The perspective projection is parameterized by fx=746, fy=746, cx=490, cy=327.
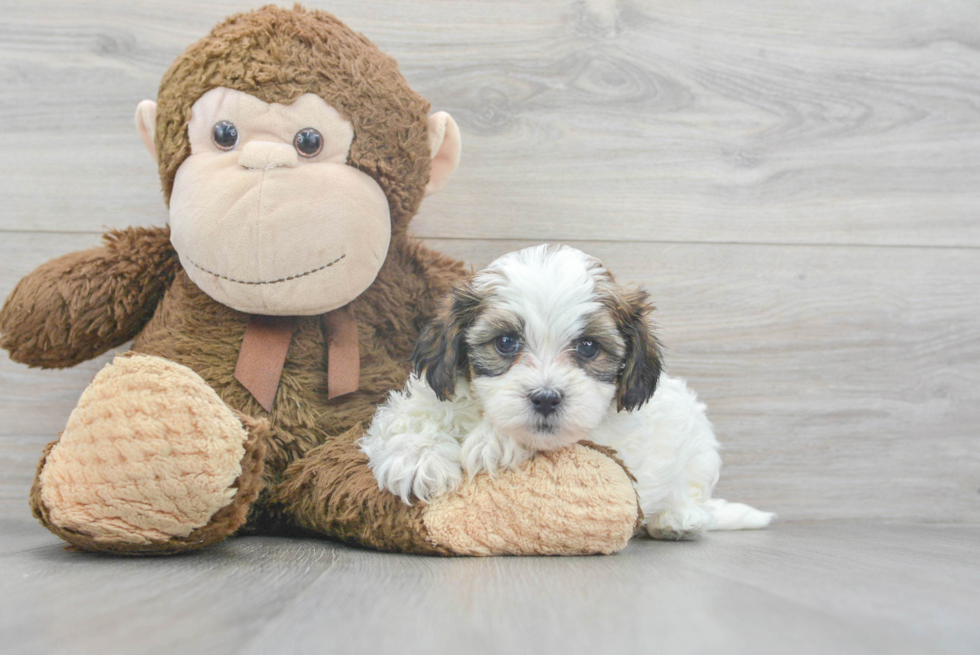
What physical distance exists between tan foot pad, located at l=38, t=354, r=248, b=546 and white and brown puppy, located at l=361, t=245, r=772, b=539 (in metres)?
0.27

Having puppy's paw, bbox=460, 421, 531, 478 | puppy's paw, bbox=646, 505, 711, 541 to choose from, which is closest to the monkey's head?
puppy's paw, bbox=460, 421, 531, 478

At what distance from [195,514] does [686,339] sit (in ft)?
3.99

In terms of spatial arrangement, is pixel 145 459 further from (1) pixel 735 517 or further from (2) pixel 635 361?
(1) pixel 735 517

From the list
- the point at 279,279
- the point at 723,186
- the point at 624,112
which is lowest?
the point at 279,279

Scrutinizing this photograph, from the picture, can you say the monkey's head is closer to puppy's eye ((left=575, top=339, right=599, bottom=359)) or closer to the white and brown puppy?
the white and brown puppy

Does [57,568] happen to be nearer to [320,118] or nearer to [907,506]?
[320,118]

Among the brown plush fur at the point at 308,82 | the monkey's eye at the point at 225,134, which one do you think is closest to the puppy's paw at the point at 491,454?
the brown plush fur at the point at 308,82

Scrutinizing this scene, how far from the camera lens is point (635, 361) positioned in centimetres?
120

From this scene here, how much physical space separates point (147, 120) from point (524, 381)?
0.95 m

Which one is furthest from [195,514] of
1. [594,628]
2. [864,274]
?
[864,274]

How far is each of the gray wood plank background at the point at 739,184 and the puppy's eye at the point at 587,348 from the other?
0.68m

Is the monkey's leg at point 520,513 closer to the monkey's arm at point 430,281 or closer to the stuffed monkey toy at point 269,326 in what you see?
the stuffed monkey toy at point 269,326

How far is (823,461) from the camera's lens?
1.86m

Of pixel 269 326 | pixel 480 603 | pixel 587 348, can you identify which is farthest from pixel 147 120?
pixel 480 603
